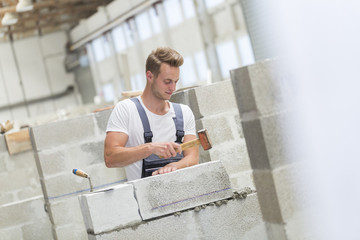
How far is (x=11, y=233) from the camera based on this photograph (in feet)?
22.7

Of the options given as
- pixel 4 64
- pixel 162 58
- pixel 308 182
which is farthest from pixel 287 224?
pixel 4 64

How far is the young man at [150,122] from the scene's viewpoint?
4.12m

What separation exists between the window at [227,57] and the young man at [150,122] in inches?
351

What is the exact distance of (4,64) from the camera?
21.1 meters

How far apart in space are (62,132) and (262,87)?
9.96ft

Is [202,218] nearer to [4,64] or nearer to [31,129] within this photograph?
[31,129]

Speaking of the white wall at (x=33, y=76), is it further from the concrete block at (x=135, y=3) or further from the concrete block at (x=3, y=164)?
the concrete block at (x=3, y=164)

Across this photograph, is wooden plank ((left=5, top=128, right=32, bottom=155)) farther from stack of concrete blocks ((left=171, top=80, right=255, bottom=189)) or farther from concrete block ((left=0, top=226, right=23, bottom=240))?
stack of concrete blocks ((left=171, top=80, right=255, bottom=189))

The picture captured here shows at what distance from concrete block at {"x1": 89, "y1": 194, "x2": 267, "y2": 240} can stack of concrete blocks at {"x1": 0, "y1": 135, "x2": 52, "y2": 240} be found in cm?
339

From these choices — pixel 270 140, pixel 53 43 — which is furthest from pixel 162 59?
pixel 53 43

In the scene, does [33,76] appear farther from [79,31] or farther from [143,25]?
[143,25]

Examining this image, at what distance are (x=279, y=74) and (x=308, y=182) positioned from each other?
58 cm

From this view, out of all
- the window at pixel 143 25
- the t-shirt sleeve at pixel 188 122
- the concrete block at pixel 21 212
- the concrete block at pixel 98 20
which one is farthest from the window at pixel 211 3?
the t-shirt sleeve at pixel 188 122

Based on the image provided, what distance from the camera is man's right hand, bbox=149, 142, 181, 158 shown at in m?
3.89
